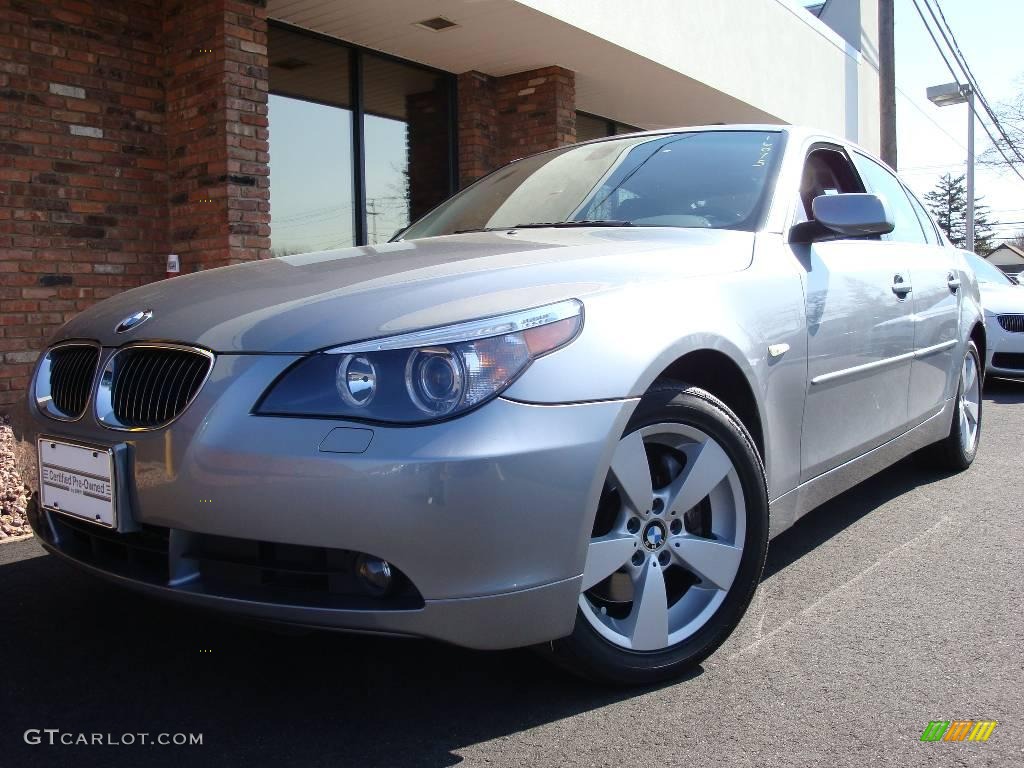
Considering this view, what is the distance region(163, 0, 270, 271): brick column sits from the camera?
20.9 feet

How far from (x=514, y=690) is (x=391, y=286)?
1.04 meters

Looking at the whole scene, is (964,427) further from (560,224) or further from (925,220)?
(560,224)

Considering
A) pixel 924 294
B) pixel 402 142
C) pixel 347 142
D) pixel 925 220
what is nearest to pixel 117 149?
pixel 347 142

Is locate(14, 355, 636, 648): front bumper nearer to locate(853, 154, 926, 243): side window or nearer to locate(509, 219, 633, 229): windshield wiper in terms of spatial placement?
locate(509, 219, 633, 229): windshield wiper

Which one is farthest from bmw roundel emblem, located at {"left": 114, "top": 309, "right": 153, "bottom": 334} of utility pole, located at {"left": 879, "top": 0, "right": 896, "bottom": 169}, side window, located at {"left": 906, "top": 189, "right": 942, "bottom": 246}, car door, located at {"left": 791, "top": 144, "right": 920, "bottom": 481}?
utility pole, located at {"left": 879, "top": 0, "right": 896, "bottom": 169}

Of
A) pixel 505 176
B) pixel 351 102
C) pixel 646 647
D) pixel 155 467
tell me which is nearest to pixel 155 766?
pixel 155 467

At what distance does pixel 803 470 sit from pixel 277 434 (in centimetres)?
171

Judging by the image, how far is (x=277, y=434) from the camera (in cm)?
189

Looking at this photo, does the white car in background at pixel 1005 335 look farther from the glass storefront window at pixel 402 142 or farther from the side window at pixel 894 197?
the glass storefront window at pixel 402 142

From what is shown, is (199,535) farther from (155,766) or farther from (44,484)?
(44,484)

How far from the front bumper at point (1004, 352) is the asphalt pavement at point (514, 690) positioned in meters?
6.01

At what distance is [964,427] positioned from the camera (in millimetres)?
4812

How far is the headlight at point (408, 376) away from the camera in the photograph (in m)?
1.91

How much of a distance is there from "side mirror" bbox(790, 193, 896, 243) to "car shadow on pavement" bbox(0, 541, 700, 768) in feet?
5.14
